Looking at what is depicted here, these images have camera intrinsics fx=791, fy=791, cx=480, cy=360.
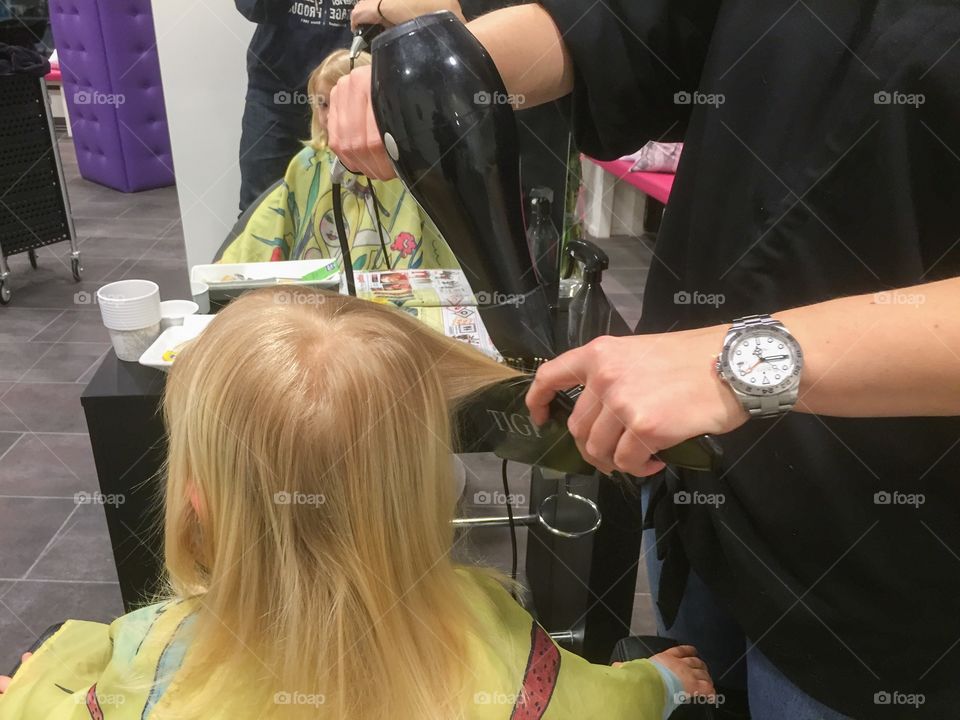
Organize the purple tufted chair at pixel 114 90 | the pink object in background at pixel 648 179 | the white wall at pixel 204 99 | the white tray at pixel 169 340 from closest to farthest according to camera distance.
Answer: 1. the white tray at pixel 169 340
2. the white wall at pixel 204 99
3. the pink object in background at pixel 648 179
4. the purple tufted chair at pixel 114 90

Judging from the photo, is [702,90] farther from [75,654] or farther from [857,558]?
[75,654]

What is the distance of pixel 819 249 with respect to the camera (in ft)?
1.98

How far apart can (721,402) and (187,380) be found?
49cm

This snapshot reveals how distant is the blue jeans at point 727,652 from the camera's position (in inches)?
27.6

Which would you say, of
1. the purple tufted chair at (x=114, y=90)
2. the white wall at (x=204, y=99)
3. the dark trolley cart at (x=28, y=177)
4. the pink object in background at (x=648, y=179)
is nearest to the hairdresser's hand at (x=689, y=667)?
the white wall at (x=204, y=99)

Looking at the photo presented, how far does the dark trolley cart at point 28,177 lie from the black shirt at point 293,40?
1432 mm

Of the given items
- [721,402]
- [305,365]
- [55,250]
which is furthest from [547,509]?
[55,250]

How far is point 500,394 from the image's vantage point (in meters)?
0.76

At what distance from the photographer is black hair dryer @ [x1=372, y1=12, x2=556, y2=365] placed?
2.07 feet

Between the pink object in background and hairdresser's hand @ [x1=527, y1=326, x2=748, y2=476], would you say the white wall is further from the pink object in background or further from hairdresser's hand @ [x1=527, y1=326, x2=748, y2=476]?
hairdresser's hand @ [x1=527, y1=326, x2=748, y2=476]

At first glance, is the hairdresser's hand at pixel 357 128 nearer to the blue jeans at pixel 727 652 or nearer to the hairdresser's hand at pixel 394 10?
the hairdresser's hand at pixel 394 10

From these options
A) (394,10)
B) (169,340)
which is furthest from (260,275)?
→ (394,10)

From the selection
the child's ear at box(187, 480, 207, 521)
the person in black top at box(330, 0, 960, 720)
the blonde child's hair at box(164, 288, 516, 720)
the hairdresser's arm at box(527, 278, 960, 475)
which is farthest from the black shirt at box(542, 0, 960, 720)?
the child's ear at box(187, 480, 207, 521)

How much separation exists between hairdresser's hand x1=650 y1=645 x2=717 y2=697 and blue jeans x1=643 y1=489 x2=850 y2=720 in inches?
0.5
